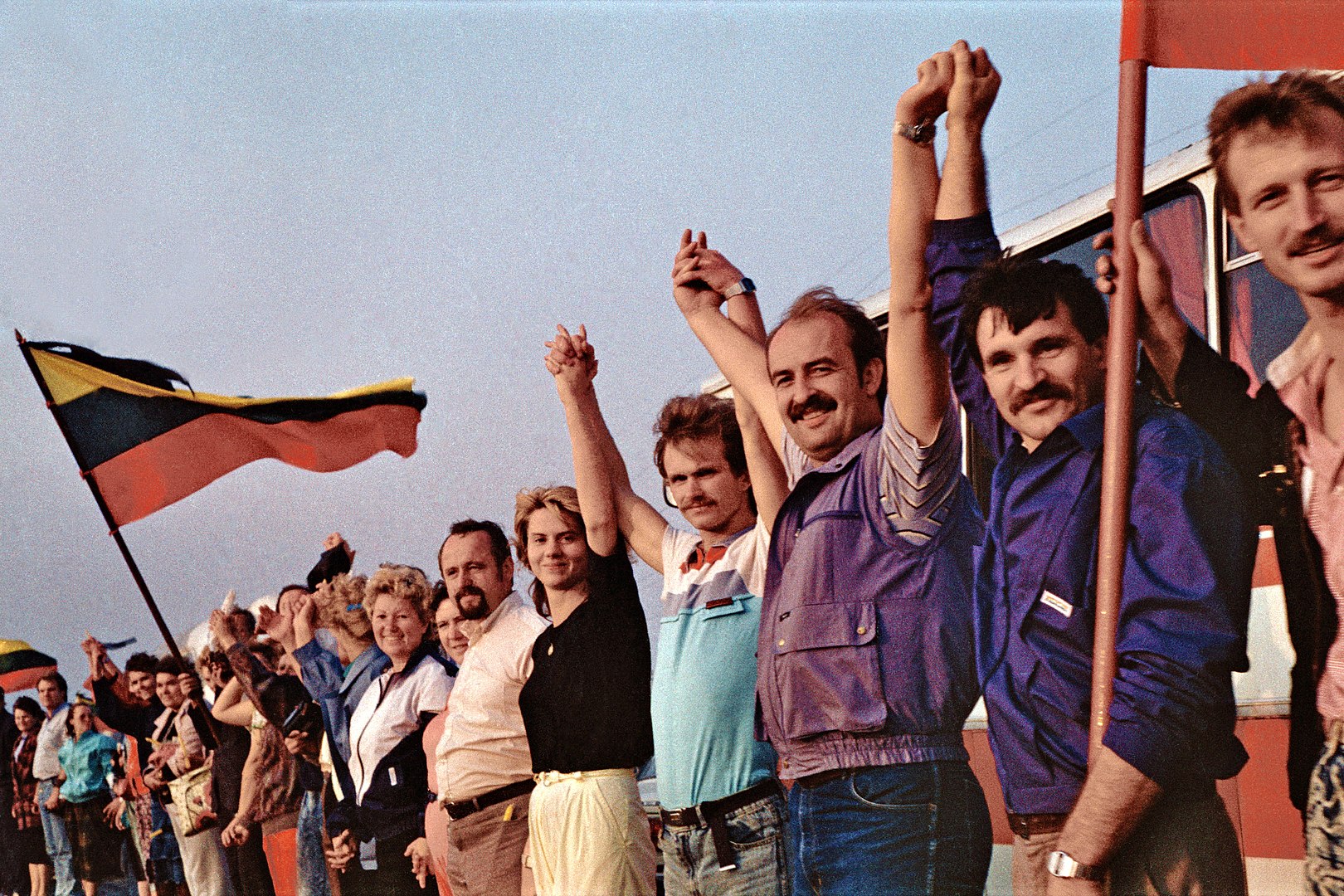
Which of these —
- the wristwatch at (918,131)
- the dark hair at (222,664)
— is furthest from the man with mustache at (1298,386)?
the dark hair at (222,664)

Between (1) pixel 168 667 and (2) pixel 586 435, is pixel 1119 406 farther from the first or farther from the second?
(1) pixel 168 667

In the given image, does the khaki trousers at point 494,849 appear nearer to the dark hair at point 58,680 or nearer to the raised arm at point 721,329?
the raised arm at point 721,329

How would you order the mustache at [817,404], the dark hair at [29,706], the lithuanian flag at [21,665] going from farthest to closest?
the dark hair at [29,706], the lithuanian flag at [21,665], the mustache at [817,404]

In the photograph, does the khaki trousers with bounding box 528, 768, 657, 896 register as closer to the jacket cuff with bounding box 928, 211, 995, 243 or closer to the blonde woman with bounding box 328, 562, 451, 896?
the blonde woman with bounding box 328, 562, 451, 896

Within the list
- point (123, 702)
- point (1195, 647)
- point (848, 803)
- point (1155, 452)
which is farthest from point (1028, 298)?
point (123, 702)

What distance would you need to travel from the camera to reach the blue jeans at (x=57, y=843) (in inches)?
504

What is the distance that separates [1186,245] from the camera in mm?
4402

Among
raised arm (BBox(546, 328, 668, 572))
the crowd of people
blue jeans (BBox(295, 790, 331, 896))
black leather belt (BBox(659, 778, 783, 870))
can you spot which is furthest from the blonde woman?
black leather belt (BBox(659, 778, 783, 870))

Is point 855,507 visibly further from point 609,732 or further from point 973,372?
point 609,732

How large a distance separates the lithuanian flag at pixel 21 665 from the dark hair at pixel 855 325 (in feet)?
33.5

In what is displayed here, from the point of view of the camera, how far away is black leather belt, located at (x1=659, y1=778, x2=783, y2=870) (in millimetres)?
4340

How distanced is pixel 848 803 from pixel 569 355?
2045 mm

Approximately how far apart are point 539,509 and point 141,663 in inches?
274

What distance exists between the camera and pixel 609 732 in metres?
5.08
